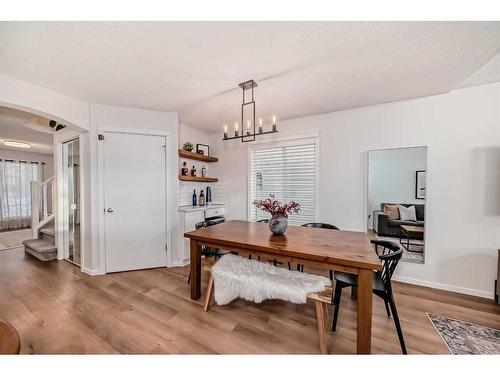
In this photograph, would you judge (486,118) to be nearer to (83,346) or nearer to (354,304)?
(354,304)

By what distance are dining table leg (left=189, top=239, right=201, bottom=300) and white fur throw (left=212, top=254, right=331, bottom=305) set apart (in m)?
0.27

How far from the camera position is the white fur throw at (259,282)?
158cm

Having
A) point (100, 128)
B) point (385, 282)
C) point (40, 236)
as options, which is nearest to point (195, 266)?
point (385, 282)

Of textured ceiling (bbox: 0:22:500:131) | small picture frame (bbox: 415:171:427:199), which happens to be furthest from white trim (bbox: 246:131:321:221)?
small picture frame (bbox: 415:171:427:199)

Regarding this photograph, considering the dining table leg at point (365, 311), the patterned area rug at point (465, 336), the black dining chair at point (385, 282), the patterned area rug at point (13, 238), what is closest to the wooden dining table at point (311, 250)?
the dining table leg at point (365, 311)

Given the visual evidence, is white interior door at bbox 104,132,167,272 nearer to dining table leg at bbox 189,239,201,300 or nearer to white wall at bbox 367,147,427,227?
dining table leg at bbox 189,239,201,300

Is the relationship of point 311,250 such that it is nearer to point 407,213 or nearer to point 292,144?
point 407,213

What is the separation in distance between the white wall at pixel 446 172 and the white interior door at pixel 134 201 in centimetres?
273

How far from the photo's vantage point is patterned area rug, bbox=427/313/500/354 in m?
1.49

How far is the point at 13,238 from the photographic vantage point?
4.60m
